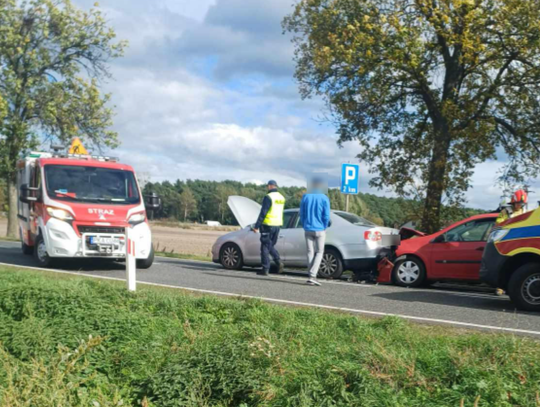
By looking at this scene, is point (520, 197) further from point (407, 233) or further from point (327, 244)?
point (327, 244)

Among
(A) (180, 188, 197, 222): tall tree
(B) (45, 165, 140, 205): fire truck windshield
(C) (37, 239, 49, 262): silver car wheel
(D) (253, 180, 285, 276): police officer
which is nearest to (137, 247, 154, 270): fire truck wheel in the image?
(B) (45, 165, 140, 205): fire truck windshield

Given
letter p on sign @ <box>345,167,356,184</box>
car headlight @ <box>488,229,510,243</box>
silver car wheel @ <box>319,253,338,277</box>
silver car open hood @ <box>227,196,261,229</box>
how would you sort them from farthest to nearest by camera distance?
1. letter p on sign @ <box>345,167,356,184</box>
2. silver car open hood @ <box>227,196,261,229</box>
3. silver car wheel @ <box>319,253,338,277</box>
4. car headlight @ <box>488,229,510,243</box>

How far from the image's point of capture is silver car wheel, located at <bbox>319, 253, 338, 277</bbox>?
14398 mm

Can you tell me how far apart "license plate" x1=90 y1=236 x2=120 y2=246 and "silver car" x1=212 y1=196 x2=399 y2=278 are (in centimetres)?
293

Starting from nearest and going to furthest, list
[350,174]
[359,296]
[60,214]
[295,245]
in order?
[359,296] → [60,214] → [295,245] → [350,174]

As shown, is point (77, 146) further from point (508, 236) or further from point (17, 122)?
point (17, 122)

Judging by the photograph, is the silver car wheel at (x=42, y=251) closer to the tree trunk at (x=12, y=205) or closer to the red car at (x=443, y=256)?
the red car at (x=443, y=256)

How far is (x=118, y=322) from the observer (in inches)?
266

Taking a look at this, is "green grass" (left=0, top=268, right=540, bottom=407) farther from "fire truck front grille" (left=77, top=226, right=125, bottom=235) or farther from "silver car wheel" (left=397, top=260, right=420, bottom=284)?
"fire truck front grille" (left=77, top=226, right=125, bottom=235)

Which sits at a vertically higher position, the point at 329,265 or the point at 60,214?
the point at 60,214

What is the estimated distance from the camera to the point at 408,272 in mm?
13242

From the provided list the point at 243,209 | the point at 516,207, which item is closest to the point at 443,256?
the point at 516,207

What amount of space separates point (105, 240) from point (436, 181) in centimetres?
1012

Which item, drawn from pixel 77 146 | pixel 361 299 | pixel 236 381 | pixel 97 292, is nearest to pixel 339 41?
pixel 77 146
